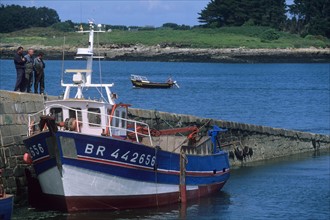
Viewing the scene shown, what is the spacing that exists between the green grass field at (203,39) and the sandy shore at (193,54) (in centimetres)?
148

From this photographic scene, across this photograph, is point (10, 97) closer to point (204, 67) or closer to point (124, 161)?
point (124, 161)

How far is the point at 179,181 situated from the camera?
22.9 metres

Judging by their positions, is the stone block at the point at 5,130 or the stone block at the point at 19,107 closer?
the stone block at the point at 5,130

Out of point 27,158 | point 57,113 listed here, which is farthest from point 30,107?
point 27,158

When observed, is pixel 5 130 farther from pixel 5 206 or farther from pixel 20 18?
pixel 20 18

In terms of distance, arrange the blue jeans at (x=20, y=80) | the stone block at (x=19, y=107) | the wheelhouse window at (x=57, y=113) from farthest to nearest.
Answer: the blue jeans at (x=20, y=80) → the stone block at (x=19, y=107) → the wheelhouse window at (x=57, y=113)

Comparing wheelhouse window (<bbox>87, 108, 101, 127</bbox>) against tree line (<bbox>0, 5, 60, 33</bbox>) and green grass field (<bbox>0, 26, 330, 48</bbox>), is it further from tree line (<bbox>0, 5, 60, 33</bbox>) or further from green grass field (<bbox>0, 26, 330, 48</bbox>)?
tree line (<bbox>0, 5, 60, 33</bbox>)

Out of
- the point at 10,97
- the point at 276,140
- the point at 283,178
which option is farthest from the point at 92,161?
the point at 276,140

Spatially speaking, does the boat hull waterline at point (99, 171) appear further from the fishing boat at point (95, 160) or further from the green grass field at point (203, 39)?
the green grass field at point (203, 39)

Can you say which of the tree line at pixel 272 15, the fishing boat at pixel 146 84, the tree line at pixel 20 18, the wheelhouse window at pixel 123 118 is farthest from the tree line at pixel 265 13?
the wheelhouse window at pixel 123 118

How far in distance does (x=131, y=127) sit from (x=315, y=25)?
13641cm

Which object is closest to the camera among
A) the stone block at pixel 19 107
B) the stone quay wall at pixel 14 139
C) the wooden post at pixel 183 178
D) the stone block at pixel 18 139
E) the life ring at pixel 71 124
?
the life ring at pixel 71 124

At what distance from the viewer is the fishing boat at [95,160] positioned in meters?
20.3

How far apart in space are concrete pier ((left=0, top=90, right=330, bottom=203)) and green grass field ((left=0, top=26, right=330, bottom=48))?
107198 mm
